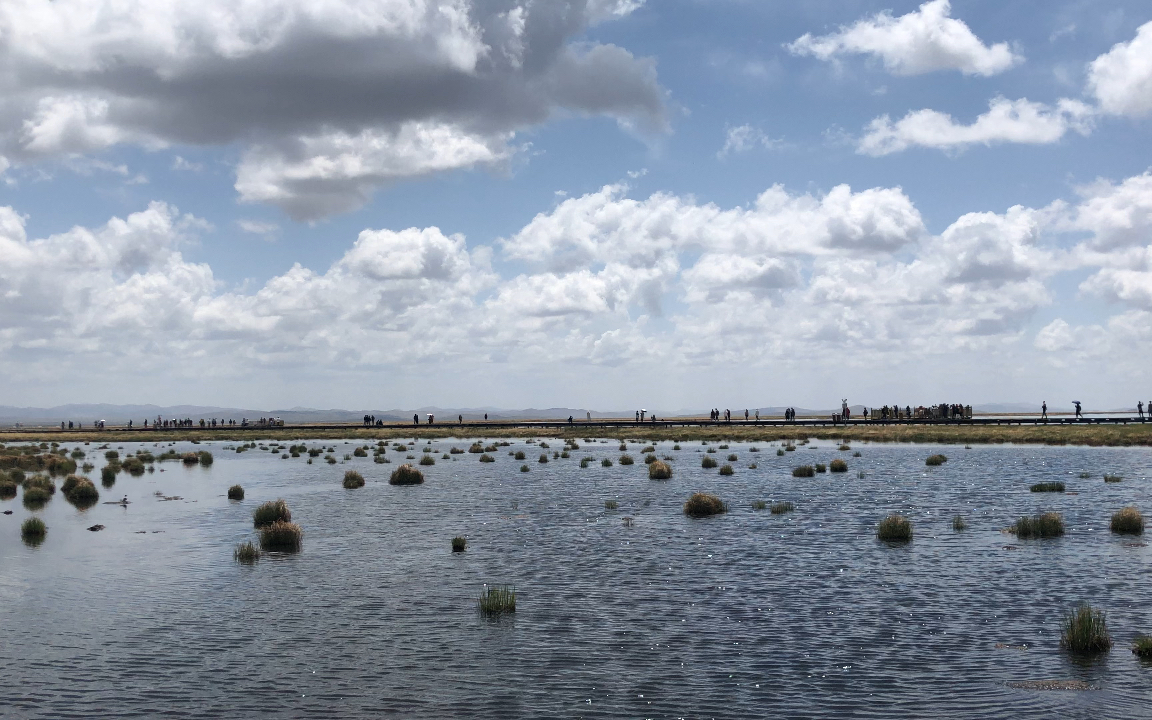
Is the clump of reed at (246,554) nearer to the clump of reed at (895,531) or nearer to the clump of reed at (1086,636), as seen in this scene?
the clump of reed at (895,531)

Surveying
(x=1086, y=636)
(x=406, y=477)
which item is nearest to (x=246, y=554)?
(x=1086, y=636)

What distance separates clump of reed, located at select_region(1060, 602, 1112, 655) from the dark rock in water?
1.67 metres

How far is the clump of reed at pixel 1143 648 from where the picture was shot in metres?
14.9

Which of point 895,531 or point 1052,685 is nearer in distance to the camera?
point 1052,685

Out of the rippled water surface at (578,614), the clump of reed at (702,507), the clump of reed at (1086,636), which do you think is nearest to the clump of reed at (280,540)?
the rippled water surface at (578,614)

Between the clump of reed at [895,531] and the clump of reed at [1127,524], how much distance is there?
658cm

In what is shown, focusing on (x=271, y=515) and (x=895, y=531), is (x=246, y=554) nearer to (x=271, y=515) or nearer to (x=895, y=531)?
(x=271, y=515)

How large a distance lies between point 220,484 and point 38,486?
9.56 m

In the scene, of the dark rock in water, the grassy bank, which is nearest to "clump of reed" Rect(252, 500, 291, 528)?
A: the dark rock in water

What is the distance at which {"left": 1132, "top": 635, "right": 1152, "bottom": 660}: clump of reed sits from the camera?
14898 mm

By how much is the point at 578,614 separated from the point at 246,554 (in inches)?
494

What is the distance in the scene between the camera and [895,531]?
27.6 meters

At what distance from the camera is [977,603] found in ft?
63.0

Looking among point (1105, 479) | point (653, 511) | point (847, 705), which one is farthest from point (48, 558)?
point (1105, 479)
